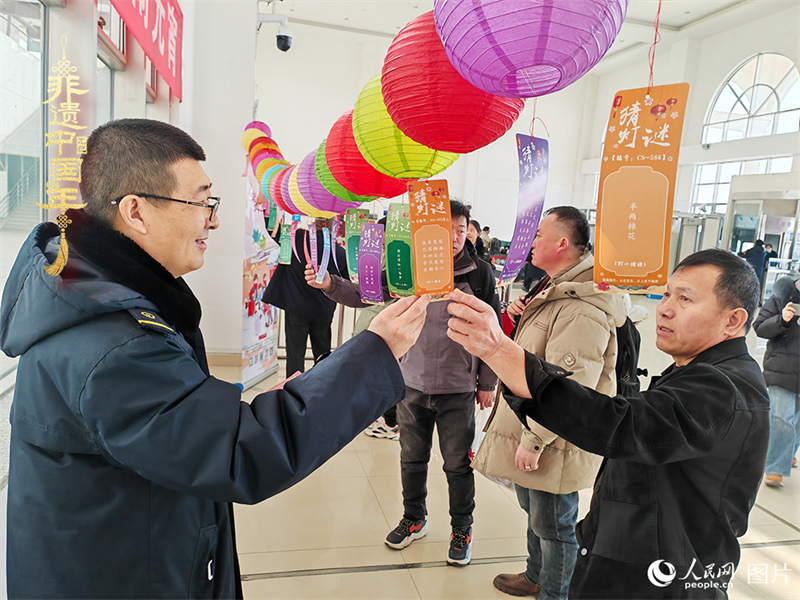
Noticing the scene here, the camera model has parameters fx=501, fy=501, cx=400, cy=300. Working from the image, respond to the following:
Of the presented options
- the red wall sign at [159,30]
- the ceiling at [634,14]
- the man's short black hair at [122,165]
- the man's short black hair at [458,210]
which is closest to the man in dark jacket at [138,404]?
the man's short black hair at [122,165]

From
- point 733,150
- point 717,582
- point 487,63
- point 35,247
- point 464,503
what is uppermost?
point 733,150

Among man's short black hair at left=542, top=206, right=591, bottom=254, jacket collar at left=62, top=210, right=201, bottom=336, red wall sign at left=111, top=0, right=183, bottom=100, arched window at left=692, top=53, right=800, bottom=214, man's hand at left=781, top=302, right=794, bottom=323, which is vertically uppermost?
arched window at left=692, top=53, right=800, bottom=214

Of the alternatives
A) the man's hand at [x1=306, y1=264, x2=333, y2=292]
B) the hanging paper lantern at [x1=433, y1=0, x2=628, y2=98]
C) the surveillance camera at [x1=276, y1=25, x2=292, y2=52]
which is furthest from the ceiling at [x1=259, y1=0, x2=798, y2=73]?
the hanging paper lantern at [x1=433, y1=0, x2=628, y2=98]

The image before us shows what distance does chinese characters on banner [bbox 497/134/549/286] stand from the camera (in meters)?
1.28

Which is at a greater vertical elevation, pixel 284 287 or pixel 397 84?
pixel 397 84

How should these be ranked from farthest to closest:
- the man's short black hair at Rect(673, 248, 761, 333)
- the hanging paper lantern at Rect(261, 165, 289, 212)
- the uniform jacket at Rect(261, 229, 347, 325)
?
the uniform jacket at Rect(261, 229, 347, 325)
the hanging paper lantern at Rect(261, 165, 289, 212)
the man's short black hair at Rect(673, 248, 761, 333)

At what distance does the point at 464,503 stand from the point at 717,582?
138cm

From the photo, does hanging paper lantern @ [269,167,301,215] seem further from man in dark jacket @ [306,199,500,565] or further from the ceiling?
the ceiling

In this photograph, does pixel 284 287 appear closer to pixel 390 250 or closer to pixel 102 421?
pixel 390 250

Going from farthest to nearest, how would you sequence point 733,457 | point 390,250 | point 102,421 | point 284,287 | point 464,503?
point 284,287 → point 464,503 → point 390,250 → point 733,457 → point 102,421

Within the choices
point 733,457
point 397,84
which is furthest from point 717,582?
point 397,84

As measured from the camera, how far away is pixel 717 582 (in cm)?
120

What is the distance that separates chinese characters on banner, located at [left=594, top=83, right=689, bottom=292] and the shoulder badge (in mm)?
822

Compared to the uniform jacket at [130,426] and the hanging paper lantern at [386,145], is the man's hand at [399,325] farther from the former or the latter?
the hanging paper lantern at [386,145]
